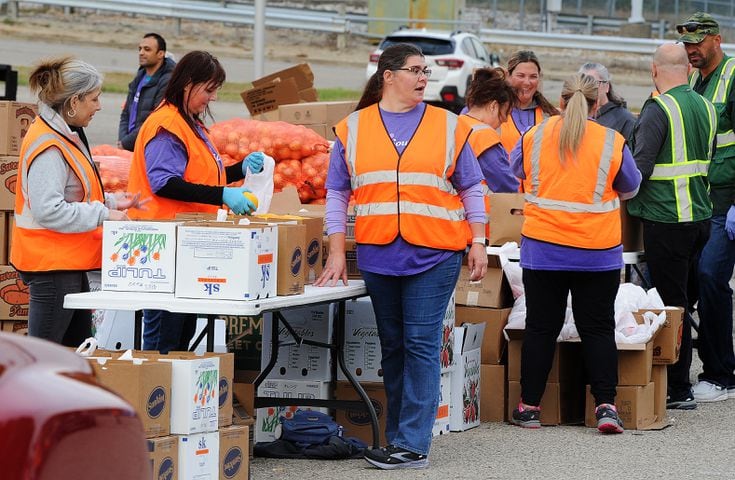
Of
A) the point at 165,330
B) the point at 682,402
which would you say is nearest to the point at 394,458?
the point at 165,330

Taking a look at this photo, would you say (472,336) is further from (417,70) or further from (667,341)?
(417,70)

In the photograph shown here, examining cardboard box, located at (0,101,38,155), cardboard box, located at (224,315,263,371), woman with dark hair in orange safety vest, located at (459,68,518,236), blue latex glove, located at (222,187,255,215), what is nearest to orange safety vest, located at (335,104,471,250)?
blue latex glove, located at (222,187,255,215)

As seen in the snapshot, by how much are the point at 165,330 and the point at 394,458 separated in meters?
1.23

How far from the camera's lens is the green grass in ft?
84.5

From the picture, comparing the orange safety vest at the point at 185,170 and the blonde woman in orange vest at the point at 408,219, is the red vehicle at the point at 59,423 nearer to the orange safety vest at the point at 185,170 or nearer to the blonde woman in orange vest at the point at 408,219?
the blonde woman in orange vest at the point at 408,219

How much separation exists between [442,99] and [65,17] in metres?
12.0

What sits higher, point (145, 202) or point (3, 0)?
point (3, 0)

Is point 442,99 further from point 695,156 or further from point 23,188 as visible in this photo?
point 23,188

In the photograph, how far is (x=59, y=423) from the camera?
8.60ft

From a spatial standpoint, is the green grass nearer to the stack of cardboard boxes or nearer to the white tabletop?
the stack of cardboard boxes

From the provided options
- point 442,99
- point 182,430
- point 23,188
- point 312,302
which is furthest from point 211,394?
point 442,99

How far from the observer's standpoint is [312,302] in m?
6.26

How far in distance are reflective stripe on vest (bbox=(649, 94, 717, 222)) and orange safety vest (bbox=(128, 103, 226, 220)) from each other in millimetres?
2628

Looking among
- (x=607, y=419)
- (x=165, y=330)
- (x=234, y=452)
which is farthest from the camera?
(x=607, y=419)
